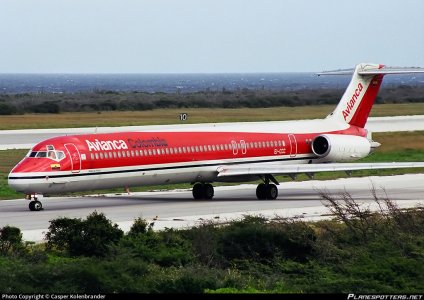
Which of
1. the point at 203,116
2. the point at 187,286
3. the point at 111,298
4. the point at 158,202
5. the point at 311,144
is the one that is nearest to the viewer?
the point at 111,298

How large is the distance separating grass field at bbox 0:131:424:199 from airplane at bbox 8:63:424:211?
4.98 metres

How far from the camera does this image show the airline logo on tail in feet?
136

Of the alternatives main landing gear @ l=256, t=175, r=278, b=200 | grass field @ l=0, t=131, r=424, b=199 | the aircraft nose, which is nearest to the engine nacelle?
main landing gear @ l=256, t=175, r=278, b=200

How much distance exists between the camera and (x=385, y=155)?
54.8 m

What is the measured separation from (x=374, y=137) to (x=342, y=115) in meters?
24.5

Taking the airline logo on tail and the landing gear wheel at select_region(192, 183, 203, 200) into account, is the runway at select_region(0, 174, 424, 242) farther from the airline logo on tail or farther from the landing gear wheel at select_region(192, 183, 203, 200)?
the airline logo on tail

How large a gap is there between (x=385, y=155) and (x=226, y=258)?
107 feet

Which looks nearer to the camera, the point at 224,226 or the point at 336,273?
the point at 336,273

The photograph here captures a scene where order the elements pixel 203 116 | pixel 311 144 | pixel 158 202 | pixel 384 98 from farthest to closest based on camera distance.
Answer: pixel 384 98 → pixel 203 116 → pixel 311 144 → pixel 158 202

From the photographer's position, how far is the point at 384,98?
127 meters

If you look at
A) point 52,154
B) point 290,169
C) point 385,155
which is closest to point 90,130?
point 385,155

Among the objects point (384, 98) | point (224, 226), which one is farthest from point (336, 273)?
point (384, 98)

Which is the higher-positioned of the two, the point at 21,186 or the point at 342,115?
the point at 342,115

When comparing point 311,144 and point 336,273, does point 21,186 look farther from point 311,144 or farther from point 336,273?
point 336,273
